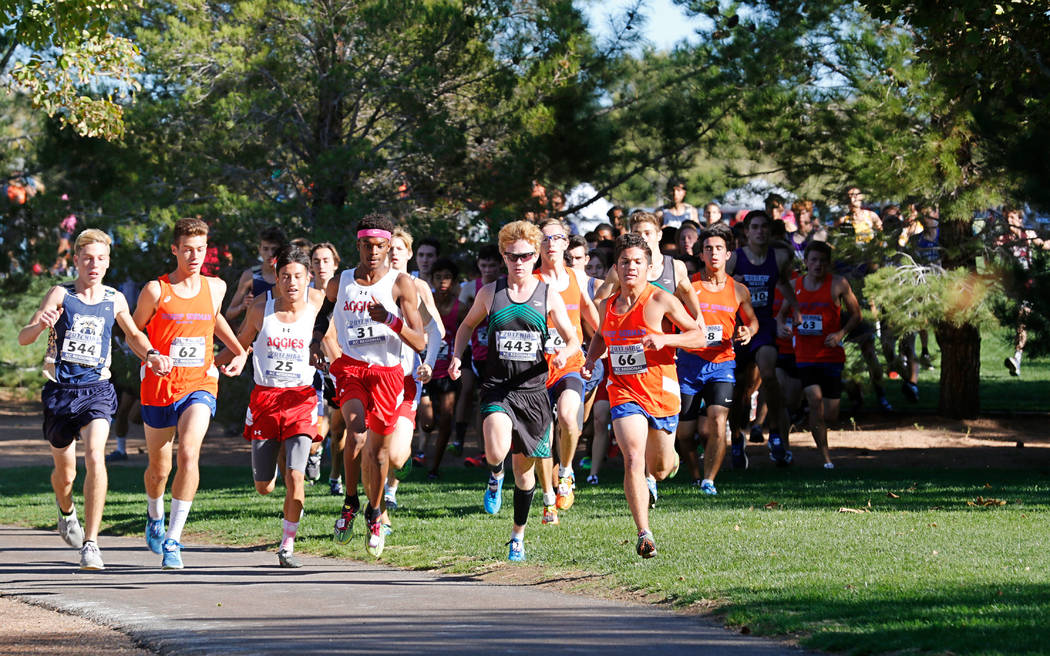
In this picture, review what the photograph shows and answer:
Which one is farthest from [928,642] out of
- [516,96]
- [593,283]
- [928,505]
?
[516,96]

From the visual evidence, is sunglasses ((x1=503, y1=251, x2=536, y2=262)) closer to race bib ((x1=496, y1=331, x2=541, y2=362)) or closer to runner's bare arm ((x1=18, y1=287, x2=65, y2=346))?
race bib ((x1=496, y1=331, x2=541, y2=362))

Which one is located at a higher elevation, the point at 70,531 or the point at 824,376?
the point at 824,376

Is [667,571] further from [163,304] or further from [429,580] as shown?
[163,304]

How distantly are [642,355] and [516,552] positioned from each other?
1444 mm

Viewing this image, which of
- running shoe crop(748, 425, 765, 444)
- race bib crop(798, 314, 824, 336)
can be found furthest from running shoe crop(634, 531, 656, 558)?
running shoe crop(748, 425, 765, 444)

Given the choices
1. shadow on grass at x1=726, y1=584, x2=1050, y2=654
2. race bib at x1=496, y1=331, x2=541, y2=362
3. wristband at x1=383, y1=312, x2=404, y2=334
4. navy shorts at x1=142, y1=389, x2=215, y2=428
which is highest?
wristband at x1=383, y1=312, x2=404, y2=334

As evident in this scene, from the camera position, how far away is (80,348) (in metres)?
9.19

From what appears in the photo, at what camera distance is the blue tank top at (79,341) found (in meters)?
9.16

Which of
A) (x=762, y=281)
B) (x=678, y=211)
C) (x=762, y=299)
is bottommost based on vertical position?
(x=762, y=299)

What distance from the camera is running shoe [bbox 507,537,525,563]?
29.3ft

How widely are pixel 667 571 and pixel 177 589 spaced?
281 centimetres

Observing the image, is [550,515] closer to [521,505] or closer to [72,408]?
[521,505]

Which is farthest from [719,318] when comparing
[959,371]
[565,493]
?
[959,371]

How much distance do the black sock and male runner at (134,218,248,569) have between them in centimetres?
199
